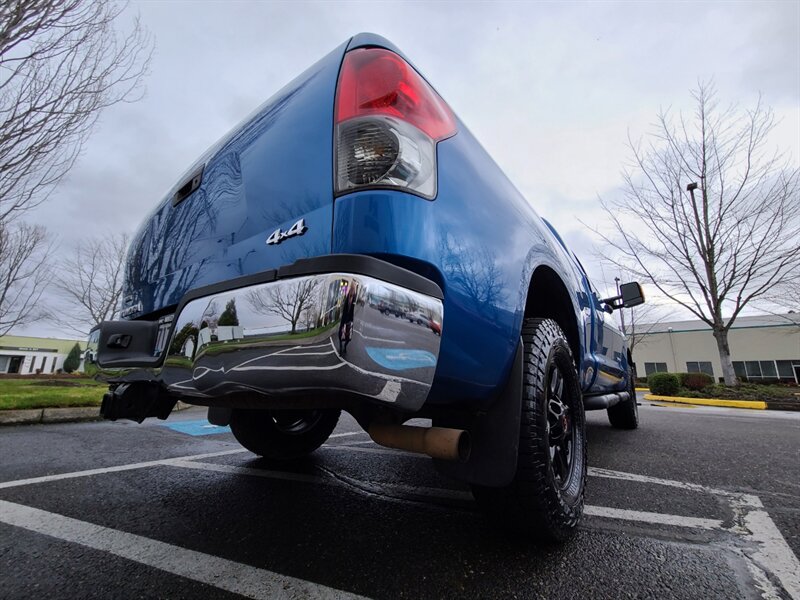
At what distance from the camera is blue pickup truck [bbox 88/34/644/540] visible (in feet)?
3.00

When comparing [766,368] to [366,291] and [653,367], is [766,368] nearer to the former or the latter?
[653,367]

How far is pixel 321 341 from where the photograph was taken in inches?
33.8

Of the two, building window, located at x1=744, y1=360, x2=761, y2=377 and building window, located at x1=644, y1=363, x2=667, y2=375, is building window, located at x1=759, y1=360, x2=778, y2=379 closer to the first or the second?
building window, located at x1=744, y1=360, x2=761, y2=377

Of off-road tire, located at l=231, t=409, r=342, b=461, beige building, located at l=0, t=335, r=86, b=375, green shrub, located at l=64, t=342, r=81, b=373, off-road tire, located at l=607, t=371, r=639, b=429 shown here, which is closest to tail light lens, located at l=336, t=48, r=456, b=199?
off-road tire, located at l=231, t=409, r=342, b=461

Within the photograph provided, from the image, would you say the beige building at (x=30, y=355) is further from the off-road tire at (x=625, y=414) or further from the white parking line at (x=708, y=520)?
the off-road tire at (x=625, y=414)

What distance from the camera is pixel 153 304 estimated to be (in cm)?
171

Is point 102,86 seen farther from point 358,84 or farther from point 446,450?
point 446,450

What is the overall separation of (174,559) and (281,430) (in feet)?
4.94

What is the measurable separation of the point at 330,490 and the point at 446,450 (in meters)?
1.47

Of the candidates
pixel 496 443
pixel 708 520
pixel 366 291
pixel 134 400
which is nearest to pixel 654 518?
pixel 708 520

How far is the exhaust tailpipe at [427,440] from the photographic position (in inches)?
44.6

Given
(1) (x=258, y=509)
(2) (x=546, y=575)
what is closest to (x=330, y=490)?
(1) (x=258, y=509)

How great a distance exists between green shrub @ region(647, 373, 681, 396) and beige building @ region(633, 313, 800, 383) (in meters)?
18.1

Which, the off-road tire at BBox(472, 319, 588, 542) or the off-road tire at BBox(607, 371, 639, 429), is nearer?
the off-road tire at BBox(472, 319, 588, 542)
